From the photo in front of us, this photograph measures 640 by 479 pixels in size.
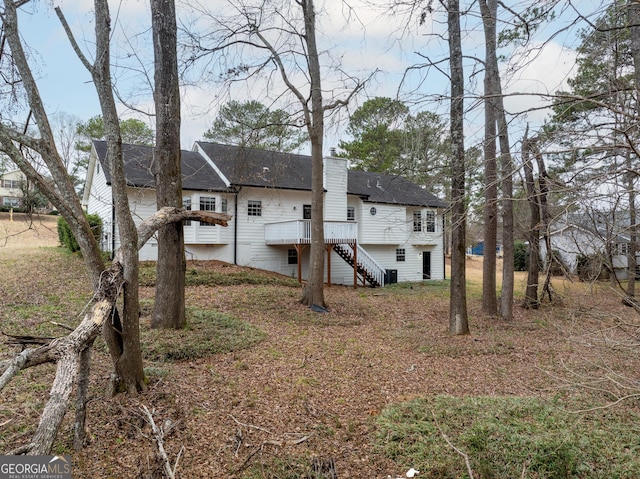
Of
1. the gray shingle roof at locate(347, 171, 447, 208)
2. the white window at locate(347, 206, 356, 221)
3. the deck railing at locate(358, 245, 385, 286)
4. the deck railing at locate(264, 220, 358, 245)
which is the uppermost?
the gray shingle roof at locate(347, 171, 447, 208)

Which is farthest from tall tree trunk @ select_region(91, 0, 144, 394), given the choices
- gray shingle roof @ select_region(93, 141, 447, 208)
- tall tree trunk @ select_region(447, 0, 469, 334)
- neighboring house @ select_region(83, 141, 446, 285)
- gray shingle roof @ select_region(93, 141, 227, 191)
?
gray shingle roof @ select_region(93, 141, 227, 191)

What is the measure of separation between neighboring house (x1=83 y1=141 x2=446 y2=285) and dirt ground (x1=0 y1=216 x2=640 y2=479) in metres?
6.34

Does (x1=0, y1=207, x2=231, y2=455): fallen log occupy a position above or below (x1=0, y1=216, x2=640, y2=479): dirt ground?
above

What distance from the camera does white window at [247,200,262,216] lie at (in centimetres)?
1842

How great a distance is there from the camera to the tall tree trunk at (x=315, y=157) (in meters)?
11.6

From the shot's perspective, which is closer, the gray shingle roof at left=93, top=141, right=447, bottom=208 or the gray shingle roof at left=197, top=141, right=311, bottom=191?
the gray shingle roof at left=93, top=141, right=447, bottom=208

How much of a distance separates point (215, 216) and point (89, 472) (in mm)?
4193

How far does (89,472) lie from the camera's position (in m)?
3.32

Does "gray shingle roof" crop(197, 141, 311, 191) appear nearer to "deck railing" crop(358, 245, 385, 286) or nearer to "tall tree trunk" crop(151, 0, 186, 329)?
"deck railing" crop(358, 245, 385, 286)

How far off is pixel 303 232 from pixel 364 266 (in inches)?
156

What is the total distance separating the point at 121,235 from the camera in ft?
14.8

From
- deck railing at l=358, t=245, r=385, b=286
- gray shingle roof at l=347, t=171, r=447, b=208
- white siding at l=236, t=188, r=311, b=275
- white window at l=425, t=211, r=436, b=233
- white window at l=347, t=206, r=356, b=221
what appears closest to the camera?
white window at l=425, t=211, r=436, b=233

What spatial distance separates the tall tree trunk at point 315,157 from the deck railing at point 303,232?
16.5ft

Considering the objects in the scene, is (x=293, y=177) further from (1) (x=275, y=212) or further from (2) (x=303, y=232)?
(2) (x=303, y=232)
